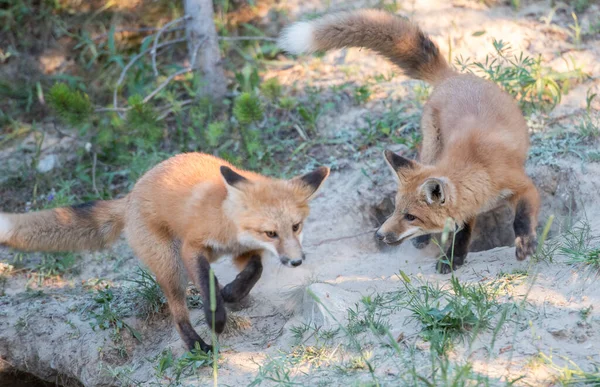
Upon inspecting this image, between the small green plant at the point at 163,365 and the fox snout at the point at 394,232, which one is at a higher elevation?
the fox snout at the point at 394,232

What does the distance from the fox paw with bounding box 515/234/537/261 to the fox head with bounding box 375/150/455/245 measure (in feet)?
1.70

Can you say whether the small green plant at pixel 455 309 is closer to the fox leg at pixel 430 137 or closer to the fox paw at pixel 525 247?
the fox paw at pixel 525 247

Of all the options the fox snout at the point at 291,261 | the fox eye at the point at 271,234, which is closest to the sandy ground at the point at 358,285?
the fox snout at the point at 291,261

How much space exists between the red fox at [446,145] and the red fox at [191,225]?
71cm

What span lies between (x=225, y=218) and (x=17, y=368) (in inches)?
89.8

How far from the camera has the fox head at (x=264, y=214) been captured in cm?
419

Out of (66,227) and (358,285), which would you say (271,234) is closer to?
(358,285)

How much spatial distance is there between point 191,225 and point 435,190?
5.52 feet

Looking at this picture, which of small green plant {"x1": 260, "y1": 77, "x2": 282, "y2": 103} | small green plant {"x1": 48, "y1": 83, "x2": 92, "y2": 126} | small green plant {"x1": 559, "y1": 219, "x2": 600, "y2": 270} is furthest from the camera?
small green plant {"x1": 260, "y1": 77, "x2": 282, "y2": 103}

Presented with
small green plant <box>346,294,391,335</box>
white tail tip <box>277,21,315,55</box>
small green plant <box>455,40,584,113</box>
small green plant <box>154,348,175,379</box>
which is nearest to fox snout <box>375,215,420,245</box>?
small green plant <box>346,294,391,335</box>

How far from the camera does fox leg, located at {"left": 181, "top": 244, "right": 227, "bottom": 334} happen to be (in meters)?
4.28

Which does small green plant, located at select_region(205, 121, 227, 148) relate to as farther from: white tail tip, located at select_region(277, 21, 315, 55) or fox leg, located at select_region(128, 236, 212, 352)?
fox leg, located at select_region(128, 236, 212, 352)

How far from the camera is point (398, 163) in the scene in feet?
15.6

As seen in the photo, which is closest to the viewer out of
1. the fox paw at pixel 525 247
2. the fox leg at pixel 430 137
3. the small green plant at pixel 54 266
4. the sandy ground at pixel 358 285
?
the sandy ground at pixel 358 285
